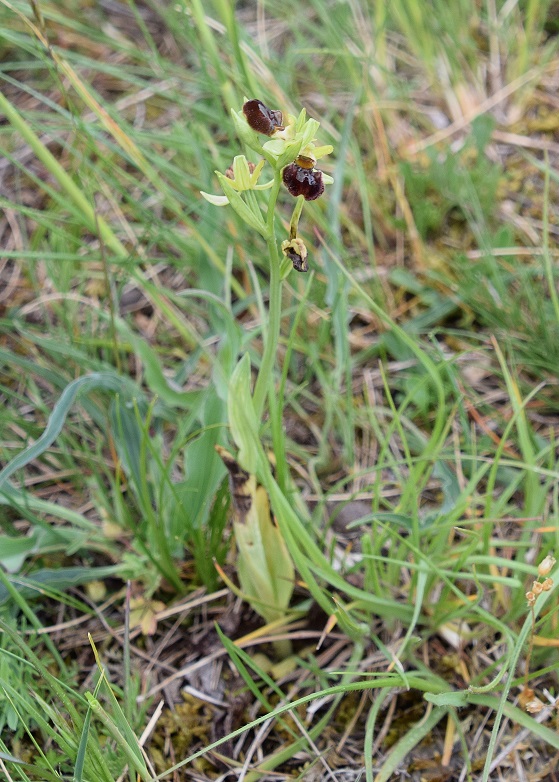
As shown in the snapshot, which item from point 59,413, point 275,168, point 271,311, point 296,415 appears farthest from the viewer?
point 296,415

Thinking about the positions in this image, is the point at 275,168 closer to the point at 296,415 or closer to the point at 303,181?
the point at 303,181

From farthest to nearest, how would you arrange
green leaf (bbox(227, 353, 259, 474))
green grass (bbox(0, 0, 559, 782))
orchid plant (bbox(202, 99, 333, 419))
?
green grass (bbox(0, 0, 559, 782)) < green leaf (bbox(227, 353, 259, 474)) < orchid plant (bbox(202, 99, 333, 419))

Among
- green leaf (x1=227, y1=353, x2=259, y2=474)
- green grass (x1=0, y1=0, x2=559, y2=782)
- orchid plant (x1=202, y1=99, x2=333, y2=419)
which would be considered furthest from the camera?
green grass (x1=0, y1=0, x2=559, y2=782)

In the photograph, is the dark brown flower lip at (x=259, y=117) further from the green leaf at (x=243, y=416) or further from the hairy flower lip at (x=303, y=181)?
the green leaf at (x=243, y=416)

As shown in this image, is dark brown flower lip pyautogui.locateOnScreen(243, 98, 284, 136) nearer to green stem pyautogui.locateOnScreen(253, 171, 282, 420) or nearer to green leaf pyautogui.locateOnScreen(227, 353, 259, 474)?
green stem pyautogui.locateOnScreen(253, 171, 282, 420)

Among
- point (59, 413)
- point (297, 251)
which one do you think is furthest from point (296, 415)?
point (297, 251)

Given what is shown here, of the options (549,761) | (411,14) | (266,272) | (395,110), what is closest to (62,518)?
(266,272)

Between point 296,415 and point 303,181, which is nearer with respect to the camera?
point 303,181

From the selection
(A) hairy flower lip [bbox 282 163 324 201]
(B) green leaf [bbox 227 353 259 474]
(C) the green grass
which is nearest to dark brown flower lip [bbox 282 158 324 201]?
(A) hairy flower lip [bbox 282 163 324 201]
